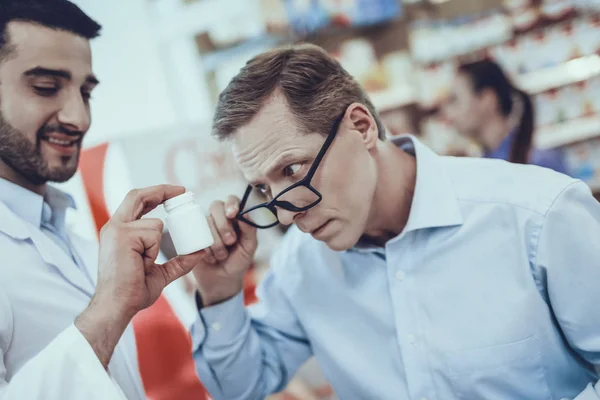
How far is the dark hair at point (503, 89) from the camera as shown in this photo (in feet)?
8.83

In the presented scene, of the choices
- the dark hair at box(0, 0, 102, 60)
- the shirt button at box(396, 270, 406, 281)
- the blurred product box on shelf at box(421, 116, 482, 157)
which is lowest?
the blurred product box on shelf at box(421, 116, 482, 157)

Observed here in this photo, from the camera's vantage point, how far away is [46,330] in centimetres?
95

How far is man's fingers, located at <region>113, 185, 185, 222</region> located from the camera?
92 centimetres

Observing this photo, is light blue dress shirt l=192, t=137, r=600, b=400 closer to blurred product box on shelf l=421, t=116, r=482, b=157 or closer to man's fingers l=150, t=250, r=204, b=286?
man's fingers l=150, t=250, r=204, b=286

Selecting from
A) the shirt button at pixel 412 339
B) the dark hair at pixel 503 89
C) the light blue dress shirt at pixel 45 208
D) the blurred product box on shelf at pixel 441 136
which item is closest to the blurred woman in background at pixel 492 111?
the dark hair at pixel 503 89

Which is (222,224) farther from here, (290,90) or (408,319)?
(408,319)

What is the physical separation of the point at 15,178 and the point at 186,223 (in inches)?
15.0

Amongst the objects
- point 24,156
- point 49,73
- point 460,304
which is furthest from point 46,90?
point 460,304

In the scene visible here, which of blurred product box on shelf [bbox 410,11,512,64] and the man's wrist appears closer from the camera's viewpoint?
the man's wrist

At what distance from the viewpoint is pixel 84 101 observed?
1036mm

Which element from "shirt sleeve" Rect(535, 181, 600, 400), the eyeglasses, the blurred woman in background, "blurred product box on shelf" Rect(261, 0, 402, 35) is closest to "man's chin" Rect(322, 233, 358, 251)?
the eyeglasses

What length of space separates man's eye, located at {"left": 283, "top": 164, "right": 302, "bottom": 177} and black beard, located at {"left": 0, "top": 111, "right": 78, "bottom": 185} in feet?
1.54

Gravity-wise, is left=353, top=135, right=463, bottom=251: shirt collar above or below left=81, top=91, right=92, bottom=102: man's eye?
below

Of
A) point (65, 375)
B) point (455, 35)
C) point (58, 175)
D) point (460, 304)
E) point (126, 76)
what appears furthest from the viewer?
point (455, 35)
